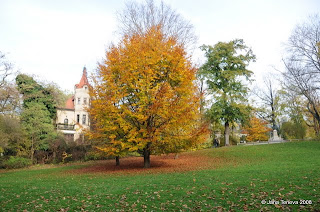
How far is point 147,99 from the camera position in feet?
47.4

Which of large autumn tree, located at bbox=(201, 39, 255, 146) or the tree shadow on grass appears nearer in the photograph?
the tree shadow on grass

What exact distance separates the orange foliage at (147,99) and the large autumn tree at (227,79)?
15.3m

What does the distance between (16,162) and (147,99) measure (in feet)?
57.9

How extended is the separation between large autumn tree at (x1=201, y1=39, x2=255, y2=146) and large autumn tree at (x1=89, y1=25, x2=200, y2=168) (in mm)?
15227

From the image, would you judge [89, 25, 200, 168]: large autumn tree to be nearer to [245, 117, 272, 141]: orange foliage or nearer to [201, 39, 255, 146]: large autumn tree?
[201, 39, 255, 146]: large autumn tree

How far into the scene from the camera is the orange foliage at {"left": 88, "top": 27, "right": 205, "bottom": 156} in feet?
47.6

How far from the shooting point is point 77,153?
90.5 ft

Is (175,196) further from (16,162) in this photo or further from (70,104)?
(70,104)

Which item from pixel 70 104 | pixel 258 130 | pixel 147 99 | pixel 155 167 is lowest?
pixel 155 167

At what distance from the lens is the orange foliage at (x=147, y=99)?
1452cm

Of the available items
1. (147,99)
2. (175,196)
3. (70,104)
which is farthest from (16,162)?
(175,196)

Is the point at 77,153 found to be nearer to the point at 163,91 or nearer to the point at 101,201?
the point at 163,91

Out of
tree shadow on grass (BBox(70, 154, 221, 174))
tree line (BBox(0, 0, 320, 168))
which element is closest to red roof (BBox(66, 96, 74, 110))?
tree line (BBox(0, 0, 320, 168))

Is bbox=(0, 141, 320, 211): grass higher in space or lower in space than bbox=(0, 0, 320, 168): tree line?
lower
